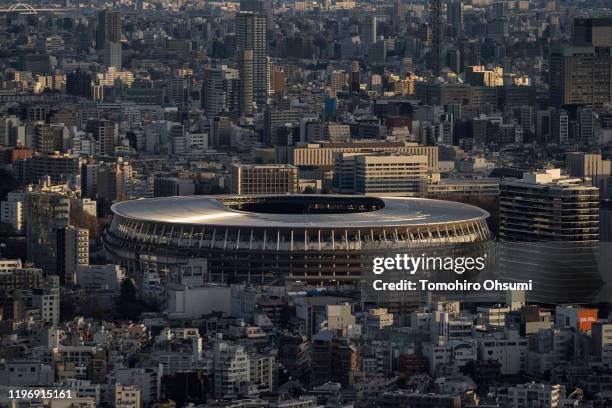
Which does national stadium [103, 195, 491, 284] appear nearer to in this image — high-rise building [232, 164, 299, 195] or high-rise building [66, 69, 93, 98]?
high-rise building [232, 164, 299, 195]

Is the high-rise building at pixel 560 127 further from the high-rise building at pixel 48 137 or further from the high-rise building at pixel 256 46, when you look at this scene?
the high-rise building at pixel 48 137

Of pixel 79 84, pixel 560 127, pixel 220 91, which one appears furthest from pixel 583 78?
pixel 79 84

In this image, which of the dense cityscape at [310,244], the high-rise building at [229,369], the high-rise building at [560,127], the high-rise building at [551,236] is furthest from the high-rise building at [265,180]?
the high-rise building at [229,369]

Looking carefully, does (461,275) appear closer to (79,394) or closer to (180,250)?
(180,250)

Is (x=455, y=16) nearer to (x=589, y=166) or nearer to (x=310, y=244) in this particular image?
(x=589, y=166)

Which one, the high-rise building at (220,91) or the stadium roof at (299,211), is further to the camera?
the high-rise building at (220,91)

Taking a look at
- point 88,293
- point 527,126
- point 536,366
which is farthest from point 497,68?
point 536,366
